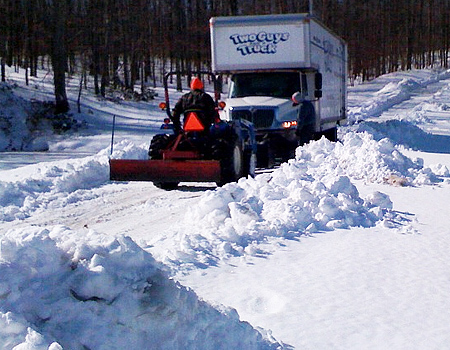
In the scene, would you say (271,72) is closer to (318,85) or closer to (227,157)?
(318,85)

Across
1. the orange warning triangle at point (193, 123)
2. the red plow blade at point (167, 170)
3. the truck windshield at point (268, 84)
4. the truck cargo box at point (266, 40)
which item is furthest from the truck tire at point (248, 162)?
the truck cargo box at point (266, 40)

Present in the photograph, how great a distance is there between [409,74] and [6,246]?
62526mm

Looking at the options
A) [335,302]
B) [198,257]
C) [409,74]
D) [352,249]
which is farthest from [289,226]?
[409,74]

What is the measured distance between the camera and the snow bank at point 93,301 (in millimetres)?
3607

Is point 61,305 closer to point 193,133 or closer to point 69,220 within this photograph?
point 69,220

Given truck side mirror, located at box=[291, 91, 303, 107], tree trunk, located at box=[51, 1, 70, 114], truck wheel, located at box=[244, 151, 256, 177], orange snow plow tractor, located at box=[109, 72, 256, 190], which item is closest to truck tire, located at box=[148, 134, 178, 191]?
orange snow plow tractor, located at box=[109, 72, 256, 190]

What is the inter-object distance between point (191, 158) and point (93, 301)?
7.92 metres

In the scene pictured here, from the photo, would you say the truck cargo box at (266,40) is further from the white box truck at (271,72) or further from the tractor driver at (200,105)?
the tractor driver at (200,105)

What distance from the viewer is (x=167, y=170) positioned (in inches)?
453

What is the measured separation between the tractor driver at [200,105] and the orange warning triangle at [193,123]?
0.31ft

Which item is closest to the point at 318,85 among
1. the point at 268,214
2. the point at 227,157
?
the point at 227,157

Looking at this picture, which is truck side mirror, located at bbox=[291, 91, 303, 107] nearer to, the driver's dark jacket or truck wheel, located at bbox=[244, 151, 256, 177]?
truck wheel, located at bbox=[244, 151, 256, 177]

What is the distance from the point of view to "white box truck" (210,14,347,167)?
15.8 metres

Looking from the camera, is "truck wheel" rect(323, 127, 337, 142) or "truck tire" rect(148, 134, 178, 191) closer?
"truck tire" rect(148, 134, 178, 191)
